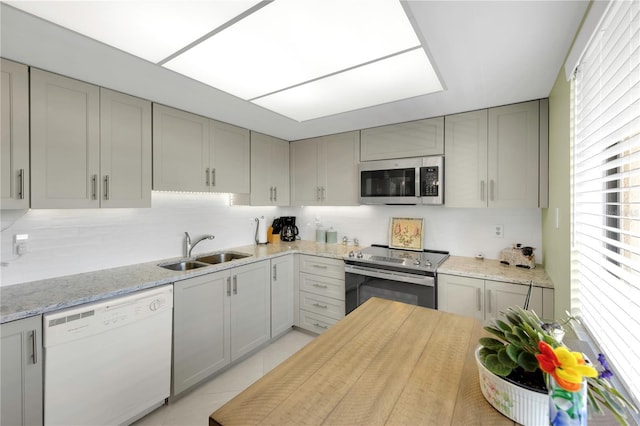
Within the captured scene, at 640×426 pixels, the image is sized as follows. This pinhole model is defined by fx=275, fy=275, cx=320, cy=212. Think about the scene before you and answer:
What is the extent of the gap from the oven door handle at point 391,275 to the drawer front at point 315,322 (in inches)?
25.1

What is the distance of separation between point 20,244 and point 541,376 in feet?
9.14

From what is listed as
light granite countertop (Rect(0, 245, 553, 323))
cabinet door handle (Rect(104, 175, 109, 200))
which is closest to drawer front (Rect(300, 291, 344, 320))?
light granite countertop (Rect(0, 245, 553, 323))

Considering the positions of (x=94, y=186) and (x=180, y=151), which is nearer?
(x=94, y=186)

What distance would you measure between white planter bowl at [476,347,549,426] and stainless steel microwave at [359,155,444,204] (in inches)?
77.1

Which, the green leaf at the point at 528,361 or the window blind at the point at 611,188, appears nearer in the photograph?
the green leaf at the point at 528,361

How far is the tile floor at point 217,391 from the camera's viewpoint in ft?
6.28

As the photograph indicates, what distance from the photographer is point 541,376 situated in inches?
28.5

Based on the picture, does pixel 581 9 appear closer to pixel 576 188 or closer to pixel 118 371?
pixel 576 188

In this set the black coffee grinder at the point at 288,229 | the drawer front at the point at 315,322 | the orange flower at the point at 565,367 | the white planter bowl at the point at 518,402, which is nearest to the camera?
the orange flower at the point at 565,367

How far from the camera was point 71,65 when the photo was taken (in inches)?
63.8

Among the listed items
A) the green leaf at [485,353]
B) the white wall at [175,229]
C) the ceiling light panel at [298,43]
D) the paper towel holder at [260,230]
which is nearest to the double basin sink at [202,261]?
the white wall at [175,229]

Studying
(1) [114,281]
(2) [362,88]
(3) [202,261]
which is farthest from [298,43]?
(3) [202,261]

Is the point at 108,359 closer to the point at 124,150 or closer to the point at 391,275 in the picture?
the point at 124,150

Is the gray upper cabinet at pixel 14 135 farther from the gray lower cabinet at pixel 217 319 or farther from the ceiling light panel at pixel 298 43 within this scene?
the gray lower cabinet at pixel 217 319
